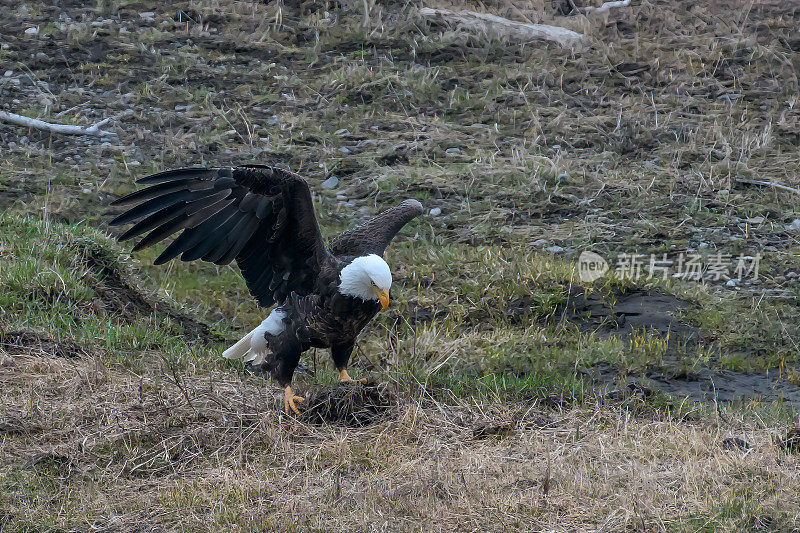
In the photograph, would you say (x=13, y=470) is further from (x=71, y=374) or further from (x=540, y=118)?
(x=540, y=118)

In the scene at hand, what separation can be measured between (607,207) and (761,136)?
6.82 feet

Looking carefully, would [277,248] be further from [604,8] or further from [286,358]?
[604,8]

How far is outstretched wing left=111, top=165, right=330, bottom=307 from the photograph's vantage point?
5008mm

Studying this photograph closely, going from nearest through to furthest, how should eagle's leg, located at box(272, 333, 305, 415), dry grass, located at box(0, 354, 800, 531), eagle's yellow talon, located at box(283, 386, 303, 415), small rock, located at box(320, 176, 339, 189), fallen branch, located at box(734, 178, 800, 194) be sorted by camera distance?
dry grass, located at box(0, 354, 800, 531), eagle's yellow talon, located at box(283, 386, 303, 415), eagle's leg, located at box(272, 333, 305, 415), fallen branch, located at box(734, 178, 800, 194), small rock, located at box(320, 176, 339, 189)

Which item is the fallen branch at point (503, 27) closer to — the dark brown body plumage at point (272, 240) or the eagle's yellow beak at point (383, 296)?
the dark brown body plumage at point (272, 240)

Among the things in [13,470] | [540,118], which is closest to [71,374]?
[13,470]

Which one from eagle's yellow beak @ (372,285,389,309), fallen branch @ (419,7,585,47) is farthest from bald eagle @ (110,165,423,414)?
fallen branch @ (419,7,585,47)

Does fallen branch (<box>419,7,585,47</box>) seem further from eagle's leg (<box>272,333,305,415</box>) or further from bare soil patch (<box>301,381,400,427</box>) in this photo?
bare soil patch (<box>301,381,400,427</box>)

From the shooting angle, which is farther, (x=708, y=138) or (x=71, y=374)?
(x=708, y=138)

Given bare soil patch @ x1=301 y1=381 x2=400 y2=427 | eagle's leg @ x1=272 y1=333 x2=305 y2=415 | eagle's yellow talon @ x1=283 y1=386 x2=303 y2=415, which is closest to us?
bare soil patch @ x1=301 y1=381 x2=400 y2=427

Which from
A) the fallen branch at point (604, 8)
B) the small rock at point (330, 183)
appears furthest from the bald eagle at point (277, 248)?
the fallen branch at point (604, 8)

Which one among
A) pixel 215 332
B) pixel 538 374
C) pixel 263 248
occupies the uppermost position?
pixel 263 248

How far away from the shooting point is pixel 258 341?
5797mm

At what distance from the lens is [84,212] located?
826cm
